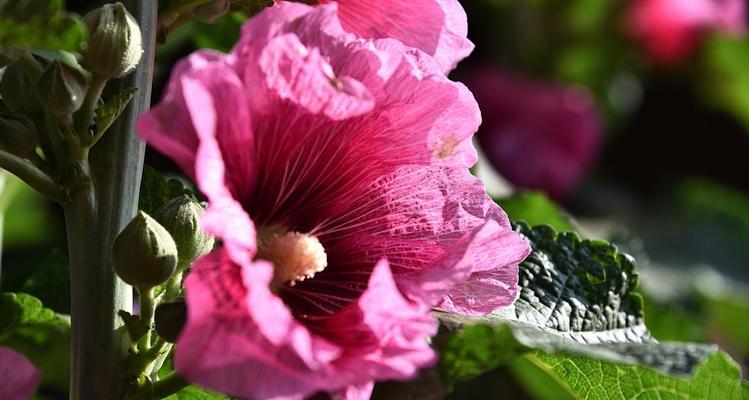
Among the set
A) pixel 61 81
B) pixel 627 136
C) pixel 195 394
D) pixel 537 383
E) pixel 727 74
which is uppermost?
pixel 61 81

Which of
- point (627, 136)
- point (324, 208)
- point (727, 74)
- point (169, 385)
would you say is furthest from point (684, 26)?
point (169, 385)

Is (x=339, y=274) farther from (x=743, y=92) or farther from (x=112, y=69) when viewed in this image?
(x=743, y=92)

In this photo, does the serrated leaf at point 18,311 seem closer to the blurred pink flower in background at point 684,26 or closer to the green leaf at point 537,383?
the green leaf at point 537,383

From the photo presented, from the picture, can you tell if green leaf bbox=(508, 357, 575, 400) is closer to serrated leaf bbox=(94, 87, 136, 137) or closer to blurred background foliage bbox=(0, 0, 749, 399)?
blurred background foliage bbox=(0, 0, 749, 399)

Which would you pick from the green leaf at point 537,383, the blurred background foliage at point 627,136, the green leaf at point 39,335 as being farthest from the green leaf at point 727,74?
the green leaf at point 39,335

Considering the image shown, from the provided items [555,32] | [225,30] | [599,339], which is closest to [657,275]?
[555,32]

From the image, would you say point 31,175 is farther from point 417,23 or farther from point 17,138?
point 417,23
